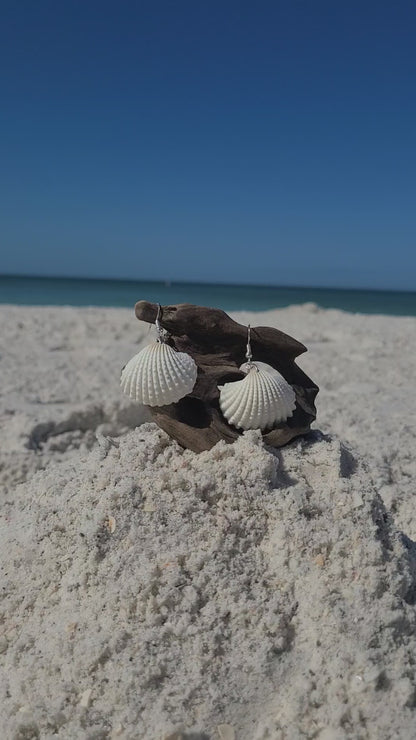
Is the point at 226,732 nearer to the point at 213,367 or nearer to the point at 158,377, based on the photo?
the point at 158,377

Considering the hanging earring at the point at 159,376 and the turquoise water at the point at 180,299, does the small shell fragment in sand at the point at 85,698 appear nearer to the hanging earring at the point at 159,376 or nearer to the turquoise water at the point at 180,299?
the hanging earring at the point at 159,376

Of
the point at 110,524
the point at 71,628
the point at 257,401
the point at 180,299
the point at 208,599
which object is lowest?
the point at 180,299

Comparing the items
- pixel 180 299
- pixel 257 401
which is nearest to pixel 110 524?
pixel 257 401

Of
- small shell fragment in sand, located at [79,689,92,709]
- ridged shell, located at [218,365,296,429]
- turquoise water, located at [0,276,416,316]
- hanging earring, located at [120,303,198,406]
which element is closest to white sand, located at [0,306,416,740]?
small shell fragment in sand, located at [79,689,92,709]

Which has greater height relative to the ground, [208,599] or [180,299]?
[208,599]

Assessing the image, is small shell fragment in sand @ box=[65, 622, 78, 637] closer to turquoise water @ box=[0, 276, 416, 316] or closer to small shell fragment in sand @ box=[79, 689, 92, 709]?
small shell fragment in sand @ box=[79, 689, 92, 709]

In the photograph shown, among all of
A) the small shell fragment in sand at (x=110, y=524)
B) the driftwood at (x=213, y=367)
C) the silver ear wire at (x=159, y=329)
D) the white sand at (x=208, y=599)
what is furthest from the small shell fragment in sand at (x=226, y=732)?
the silver ear wire at (x=159, y=329)
